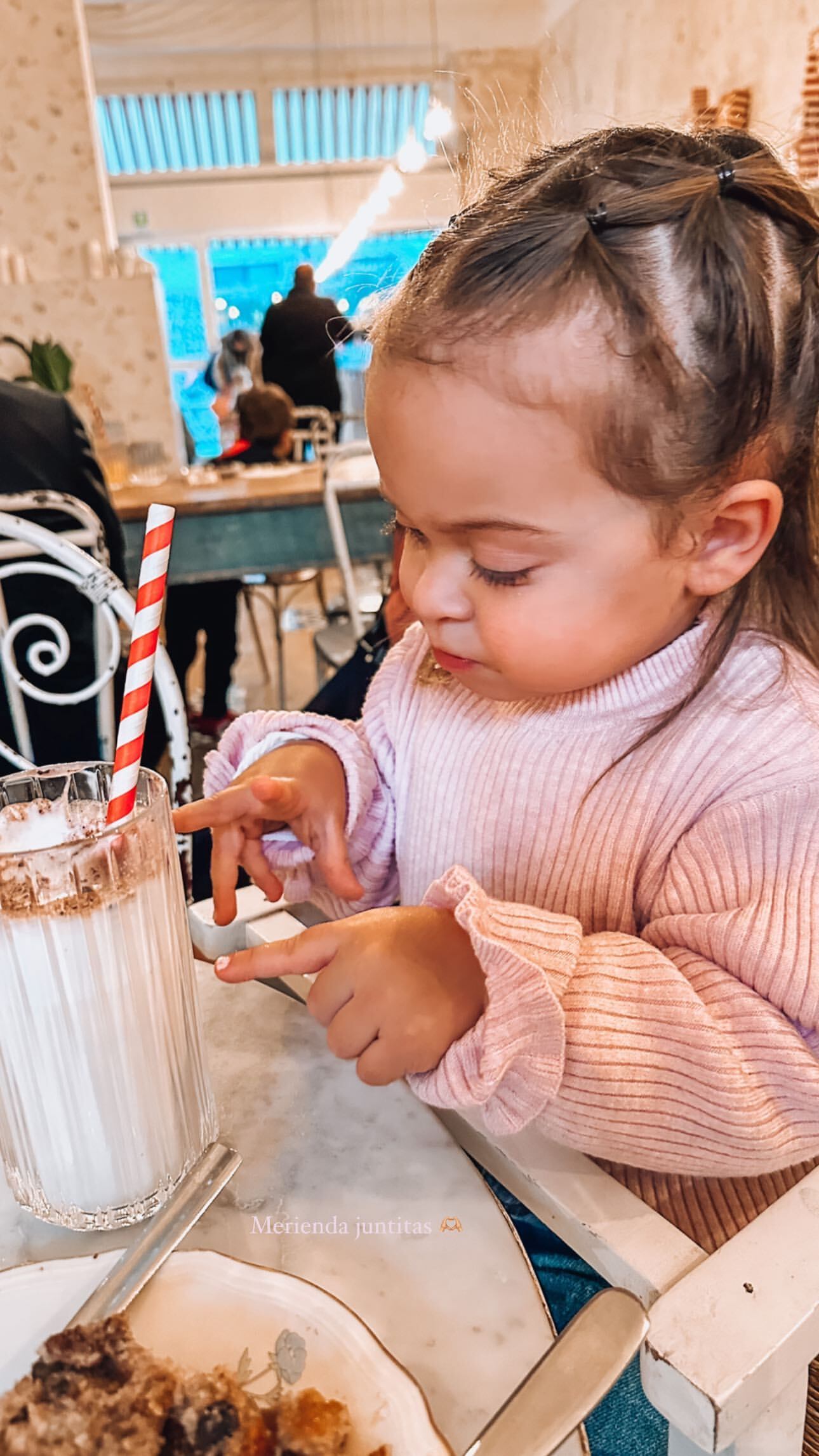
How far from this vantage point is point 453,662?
0.63 meters

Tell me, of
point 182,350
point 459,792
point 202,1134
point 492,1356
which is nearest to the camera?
point 492,1356

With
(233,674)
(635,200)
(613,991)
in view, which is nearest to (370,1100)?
(613,991)

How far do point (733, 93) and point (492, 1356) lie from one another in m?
4.75

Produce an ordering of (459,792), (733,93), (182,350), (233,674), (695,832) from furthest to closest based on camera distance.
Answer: (182,350) → (233,674) → (733,93) → (459,792) → (695,832)

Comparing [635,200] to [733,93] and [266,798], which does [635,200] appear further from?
[733,93]

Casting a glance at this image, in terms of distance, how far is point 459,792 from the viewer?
758 mm

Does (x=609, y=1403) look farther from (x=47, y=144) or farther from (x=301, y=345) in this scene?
(x=301, y=345)

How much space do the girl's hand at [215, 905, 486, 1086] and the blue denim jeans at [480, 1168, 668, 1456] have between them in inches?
4.6

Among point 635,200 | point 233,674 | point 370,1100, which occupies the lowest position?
point 233,674

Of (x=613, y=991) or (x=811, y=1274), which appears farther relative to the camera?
(x=613, y=991)

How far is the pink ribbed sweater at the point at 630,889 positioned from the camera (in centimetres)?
49

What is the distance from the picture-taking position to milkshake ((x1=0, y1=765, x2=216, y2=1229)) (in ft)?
1.38

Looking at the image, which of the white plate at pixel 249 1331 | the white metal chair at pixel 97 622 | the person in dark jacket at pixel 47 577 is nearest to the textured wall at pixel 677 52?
the person in dark jacket at pixel 47 577

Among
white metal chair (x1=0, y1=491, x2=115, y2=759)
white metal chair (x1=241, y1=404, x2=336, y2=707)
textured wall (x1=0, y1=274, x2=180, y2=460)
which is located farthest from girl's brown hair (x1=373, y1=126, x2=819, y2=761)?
textured wall (x1=0, y1=274, x2=180, y2=460)
